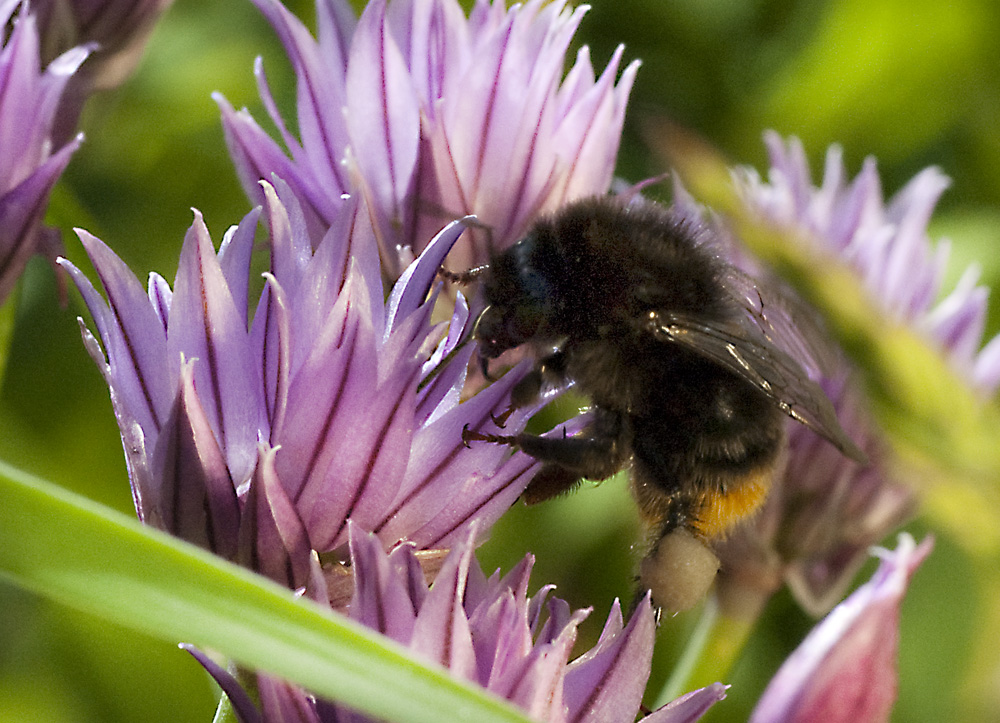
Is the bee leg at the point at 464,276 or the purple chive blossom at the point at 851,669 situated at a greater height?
the bee leg at the point at 464,276

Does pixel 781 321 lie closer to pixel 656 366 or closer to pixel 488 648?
pixel 656 366

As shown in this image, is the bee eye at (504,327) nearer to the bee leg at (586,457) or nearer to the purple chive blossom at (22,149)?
the bee leg at (586,457)

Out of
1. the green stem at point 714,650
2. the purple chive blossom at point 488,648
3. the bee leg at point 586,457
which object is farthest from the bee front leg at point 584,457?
the green stem at point 714,650

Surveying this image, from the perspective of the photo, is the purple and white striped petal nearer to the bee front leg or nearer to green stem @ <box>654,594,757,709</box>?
the bee front leg

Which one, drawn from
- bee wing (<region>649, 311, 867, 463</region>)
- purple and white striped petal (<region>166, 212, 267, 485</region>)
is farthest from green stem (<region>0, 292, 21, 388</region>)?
bee wing (<region>649, 311, 867, 463</region>)

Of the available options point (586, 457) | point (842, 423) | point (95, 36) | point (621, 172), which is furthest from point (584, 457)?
point (621, 172)

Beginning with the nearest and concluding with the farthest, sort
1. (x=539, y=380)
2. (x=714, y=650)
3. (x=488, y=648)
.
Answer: (x=488, y=648)
(x=539, y=380)
(x=714, y=650)

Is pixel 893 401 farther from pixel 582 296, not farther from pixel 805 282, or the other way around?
pixel 582 296
